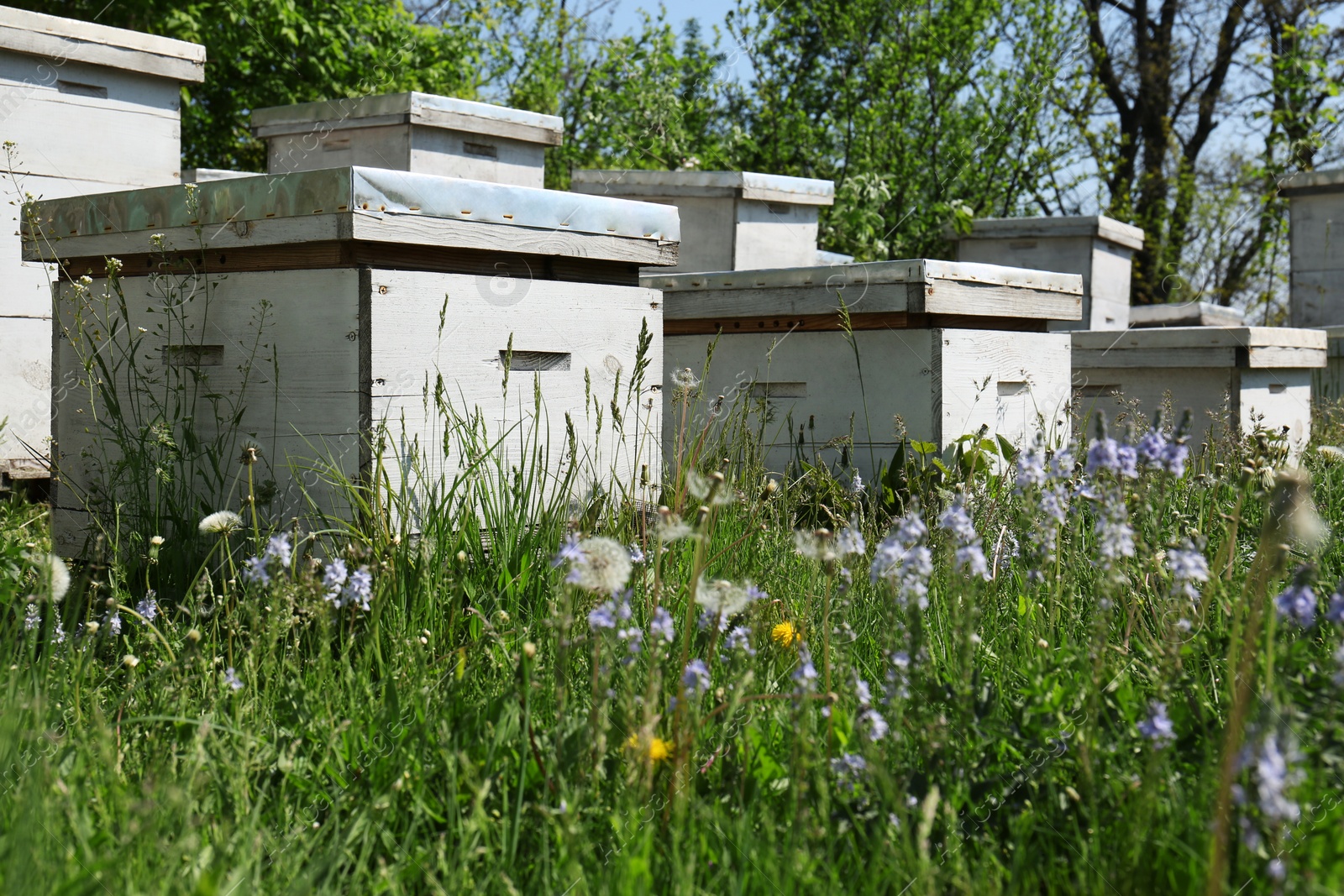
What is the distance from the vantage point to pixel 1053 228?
8.27 m

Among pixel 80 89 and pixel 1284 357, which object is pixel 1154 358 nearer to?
pixel 1284 357

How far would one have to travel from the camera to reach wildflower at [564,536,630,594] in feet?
4.91

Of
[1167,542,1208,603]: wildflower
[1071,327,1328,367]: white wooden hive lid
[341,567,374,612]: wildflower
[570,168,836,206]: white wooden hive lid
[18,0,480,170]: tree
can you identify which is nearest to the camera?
[1167,542,1208,603]: wildflower

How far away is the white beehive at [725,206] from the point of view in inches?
247

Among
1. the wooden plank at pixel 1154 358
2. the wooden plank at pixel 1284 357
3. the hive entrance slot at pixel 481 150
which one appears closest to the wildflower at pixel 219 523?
the hive entrance slot at pixel 481 150

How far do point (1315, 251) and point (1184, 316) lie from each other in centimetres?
157

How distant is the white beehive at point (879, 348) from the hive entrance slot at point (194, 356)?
145 centimetres

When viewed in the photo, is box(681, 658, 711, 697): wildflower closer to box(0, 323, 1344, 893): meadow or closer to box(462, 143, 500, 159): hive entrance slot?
box(0, 323, 1344, 893): meadow

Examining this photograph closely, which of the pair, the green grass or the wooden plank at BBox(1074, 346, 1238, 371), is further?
the wooden plank at BBox(1074, 346, 1238, 371)

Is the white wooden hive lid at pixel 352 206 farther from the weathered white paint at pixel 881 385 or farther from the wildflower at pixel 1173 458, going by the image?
the wildflower at pixel 1173 458

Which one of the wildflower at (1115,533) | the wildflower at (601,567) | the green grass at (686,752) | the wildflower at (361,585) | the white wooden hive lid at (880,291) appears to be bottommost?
the green grass at (686,752)

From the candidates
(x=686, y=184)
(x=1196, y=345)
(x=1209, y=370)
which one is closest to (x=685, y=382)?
(x=686, y=184)

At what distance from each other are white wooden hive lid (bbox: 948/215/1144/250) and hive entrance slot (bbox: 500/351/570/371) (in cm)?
592

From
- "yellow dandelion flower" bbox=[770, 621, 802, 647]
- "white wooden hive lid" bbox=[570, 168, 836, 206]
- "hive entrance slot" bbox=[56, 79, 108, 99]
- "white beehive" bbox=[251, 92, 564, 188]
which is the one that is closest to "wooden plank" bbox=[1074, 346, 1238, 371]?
"white wooden hive lid" bbox=[570, 168, 836, 206]
